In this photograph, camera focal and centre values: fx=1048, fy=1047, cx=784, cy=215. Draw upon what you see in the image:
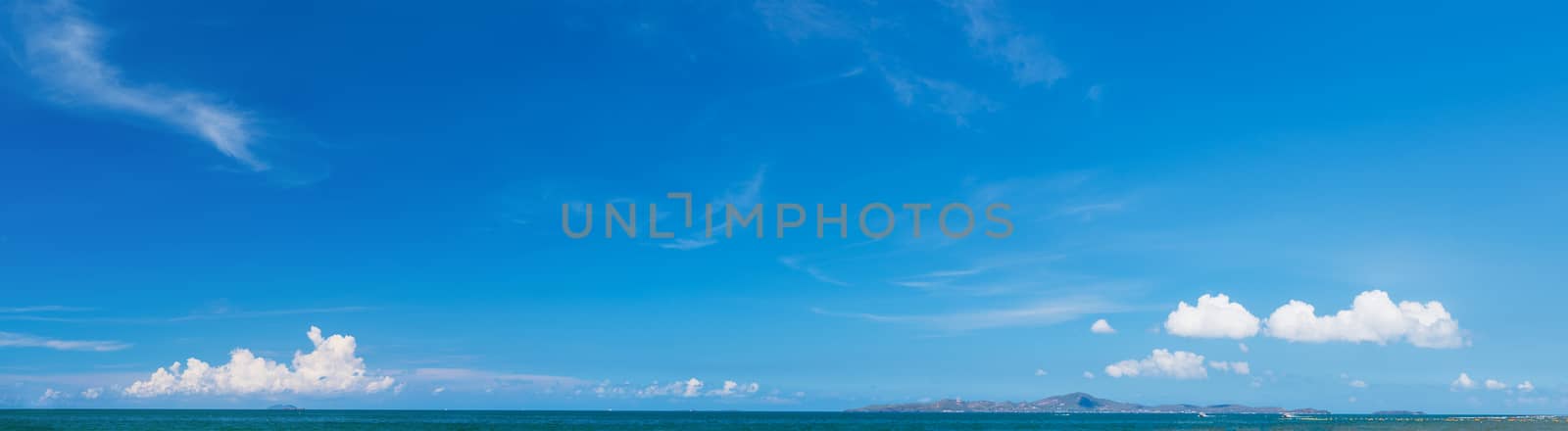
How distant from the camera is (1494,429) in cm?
16400

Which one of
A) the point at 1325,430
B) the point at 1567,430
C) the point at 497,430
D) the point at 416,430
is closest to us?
the point at 1567,430

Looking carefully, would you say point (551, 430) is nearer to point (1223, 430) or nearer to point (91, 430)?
point (91, 430)

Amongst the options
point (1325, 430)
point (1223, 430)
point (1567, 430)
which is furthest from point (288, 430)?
point (1567, 430)

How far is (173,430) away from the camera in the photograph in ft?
555

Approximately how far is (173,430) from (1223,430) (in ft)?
553

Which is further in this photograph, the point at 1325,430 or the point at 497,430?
the point at 497,430

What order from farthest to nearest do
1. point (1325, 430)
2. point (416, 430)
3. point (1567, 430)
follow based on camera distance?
point (416, 430) < point (1325, 430) < point (1567, 430)

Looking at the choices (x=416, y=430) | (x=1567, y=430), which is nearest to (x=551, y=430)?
(x=416, y=430)

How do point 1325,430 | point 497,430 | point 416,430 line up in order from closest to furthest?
point 1325,430 < point 416,430 < point 497,430

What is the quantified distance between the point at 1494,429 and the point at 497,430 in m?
167

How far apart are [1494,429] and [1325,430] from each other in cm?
2626

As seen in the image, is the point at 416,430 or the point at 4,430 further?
the point at 416,430

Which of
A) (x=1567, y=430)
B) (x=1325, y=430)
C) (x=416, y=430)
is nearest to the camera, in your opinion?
(x=1567, y=430)

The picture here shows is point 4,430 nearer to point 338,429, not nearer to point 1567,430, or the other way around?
point 338,429
